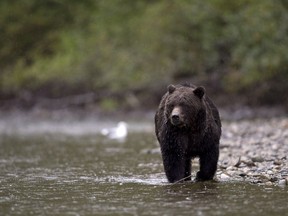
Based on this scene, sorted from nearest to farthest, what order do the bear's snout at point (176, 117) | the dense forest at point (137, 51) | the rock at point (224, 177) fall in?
the bear's snout at point (176, 117), the rock at point (224, 177), the dense forest at point (137, 51)

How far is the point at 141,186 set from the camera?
27.6 feet

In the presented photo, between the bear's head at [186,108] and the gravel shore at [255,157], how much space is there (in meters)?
0.94

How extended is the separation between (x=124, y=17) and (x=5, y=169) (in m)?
24.6

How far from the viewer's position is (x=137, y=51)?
3086cm

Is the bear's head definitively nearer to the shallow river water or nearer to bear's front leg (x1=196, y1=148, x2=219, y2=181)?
bear's front leg (x1=196, y1=148, x2=219, y2=181)

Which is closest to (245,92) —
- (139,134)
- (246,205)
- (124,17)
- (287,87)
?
(287,87)

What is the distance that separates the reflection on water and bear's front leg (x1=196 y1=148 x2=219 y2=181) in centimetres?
18

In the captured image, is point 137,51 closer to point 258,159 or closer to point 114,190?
point 258,159

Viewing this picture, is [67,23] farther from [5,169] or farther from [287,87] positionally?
[5,169]

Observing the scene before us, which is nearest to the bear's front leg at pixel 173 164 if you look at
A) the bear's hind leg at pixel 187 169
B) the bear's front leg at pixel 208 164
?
the bear's front leg at pixel 208 164

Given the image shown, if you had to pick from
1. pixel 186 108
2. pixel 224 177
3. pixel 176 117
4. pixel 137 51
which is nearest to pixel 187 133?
pixel 186 108

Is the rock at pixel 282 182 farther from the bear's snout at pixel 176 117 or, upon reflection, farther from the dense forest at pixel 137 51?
the dense forest at pixel 137 51

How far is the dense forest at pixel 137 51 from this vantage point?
2423 cm

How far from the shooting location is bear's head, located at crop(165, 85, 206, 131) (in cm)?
796
